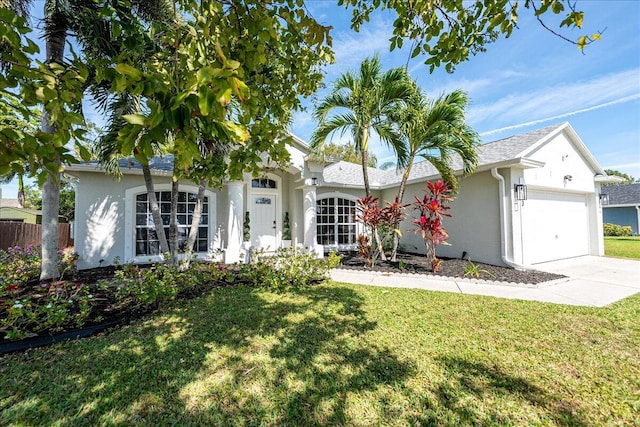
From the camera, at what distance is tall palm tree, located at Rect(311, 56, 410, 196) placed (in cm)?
829

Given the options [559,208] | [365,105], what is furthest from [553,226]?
[365,105]

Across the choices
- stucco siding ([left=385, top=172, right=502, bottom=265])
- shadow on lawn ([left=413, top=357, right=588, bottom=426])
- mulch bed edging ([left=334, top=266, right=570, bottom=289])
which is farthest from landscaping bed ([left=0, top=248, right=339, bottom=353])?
stucco siding ([left=385, top=172, right=502, bottom=265])

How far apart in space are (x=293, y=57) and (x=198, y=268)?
498 cm

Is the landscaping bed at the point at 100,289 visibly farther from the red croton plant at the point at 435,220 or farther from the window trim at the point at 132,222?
the red croton plant at the point at 435,220

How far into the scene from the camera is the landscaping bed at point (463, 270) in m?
7.22

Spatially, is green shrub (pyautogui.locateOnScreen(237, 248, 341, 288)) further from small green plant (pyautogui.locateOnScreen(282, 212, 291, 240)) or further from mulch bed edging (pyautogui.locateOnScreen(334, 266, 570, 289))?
small green plant (pyautogui.locateOnScreen(282, 212, 291, 240))

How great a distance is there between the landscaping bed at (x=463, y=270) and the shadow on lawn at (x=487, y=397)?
481cm

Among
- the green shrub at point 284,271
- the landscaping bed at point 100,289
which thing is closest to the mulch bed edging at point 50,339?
the landscaping bed at point 100,289

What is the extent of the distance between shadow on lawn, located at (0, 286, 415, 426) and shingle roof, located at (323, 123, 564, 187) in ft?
26.0

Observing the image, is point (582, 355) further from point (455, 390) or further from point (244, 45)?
point (244, 45)

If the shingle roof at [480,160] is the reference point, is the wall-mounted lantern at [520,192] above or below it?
below

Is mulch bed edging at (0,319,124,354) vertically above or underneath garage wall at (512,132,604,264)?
underneath

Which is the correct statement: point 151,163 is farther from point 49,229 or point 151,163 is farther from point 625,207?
point 625,207

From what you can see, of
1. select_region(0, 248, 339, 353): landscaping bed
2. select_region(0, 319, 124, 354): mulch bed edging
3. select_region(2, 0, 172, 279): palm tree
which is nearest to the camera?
select_region(0, 319, 124, 354): mulch bed edging
